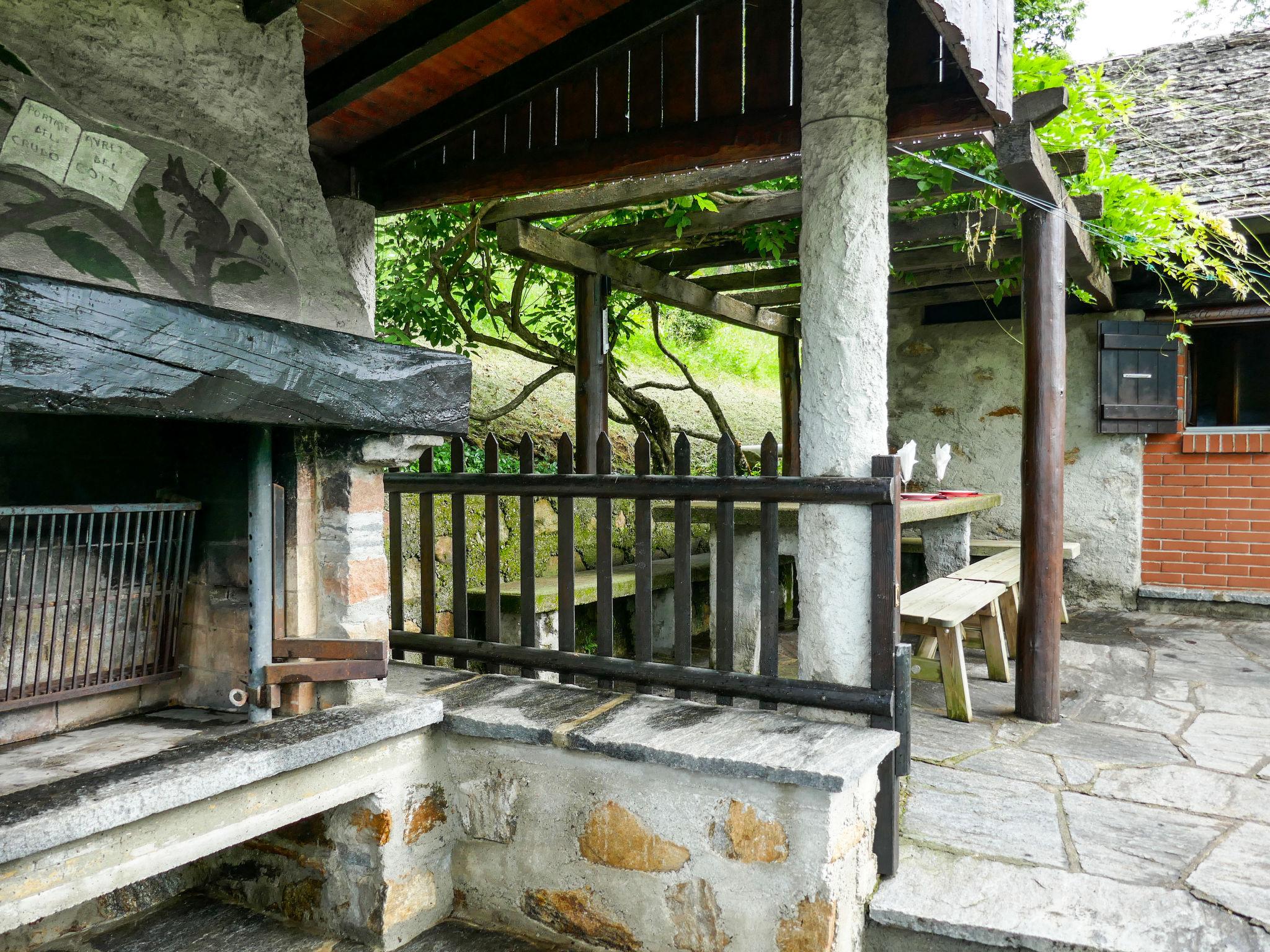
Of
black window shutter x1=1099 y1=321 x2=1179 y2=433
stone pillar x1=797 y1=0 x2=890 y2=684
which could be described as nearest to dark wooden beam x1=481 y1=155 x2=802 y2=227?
stone pillar x1=797 y1=0 x2=890 y2=684

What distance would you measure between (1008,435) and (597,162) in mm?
4838

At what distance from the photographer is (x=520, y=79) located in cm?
342

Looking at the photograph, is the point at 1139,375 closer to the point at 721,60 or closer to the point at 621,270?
the point at 621,270

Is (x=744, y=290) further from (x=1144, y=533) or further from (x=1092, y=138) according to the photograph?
(x=1144, y=533)

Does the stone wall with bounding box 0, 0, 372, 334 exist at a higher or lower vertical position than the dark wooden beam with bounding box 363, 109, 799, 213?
lower

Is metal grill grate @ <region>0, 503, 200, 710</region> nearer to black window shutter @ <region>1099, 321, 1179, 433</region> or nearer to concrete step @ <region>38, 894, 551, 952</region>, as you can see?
concrete step @ <region>38, 894, 551, 952</region>

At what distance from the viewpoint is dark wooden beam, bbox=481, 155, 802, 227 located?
3.94 metres

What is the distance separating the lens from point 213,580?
252 cm

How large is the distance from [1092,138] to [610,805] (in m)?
3.70

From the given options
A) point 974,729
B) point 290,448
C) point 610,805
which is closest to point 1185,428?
point 974,729

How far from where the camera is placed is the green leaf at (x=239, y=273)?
6.98ft

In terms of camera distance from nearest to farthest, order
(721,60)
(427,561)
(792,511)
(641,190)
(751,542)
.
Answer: (721,60), (427,561), (641,190), (792,511), (751,542)

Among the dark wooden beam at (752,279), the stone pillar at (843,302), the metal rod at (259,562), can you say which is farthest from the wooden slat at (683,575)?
the dark wooden beam at (752,279)

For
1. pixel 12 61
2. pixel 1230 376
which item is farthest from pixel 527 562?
pixel 1230 376
